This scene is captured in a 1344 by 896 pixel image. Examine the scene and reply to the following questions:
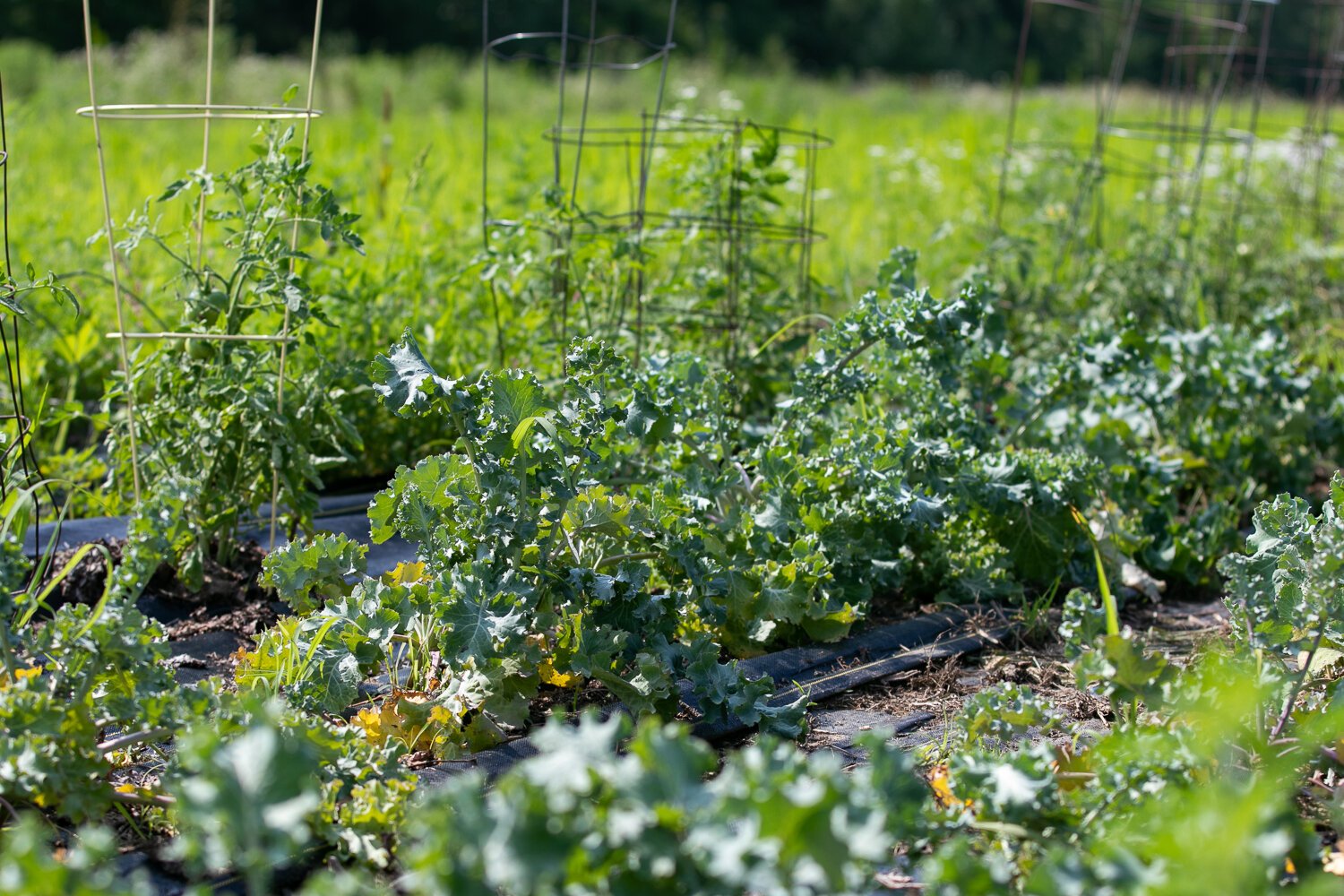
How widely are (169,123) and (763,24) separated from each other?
25562mm

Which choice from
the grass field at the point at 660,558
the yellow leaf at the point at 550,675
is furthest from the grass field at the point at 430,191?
the yellow leaf at the point at 550,675

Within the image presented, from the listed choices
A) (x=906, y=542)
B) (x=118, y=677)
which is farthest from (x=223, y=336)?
(x=906, y=542)

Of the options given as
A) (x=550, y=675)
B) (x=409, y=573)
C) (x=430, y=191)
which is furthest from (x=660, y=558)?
(x=430, y=191)

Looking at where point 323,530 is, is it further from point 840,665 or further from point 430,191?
point 430,191

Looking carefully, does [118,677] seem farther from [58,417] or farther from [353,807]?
[58,417]

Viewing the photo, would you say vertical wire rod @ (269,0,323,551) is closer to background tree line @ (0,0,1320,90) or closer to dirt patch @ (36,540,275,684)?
dirt patch @ (36,540,275,684)

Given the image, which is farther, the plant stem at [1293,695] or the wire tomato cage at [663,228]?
the wire tomato cage at [663,228]

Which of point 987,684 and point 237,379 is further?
point 237,379

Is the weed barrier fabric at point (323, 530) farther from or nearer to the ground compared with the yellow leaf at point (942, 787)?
nearer to the ground

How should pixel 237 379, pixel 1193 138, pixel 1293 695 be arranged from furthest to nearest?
pixel 1193 138 → pixel 237 379 → pixel 1293 695

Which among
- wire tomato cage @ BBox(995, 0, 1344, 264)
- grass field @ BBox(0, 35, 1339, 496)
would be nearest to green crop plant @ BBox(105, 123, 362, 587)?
grass field @ BBox(0, 35, 1339, 496)

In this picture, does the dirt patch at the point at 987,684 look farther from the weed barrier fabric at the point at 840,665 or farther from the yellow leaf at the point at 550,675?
the yellow leaf at the point at 550,675

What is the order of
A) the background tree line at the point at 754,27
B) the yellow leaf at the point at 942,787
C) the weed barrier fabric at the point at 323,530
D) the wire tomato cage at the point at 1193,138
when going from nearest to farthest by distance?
the yellow leaf at the point at 942,787
the weed barrier fabric at the point at 323,530
the wire tomato cage at the point at 1193,138
the background tree line at the point at 754,27

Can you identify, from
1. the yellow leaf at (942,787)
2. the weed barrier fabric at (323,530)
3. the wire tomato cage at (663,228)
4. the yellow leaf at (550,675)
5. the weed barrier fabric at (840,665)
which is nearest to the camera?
the yellow leaf at (942,787)
